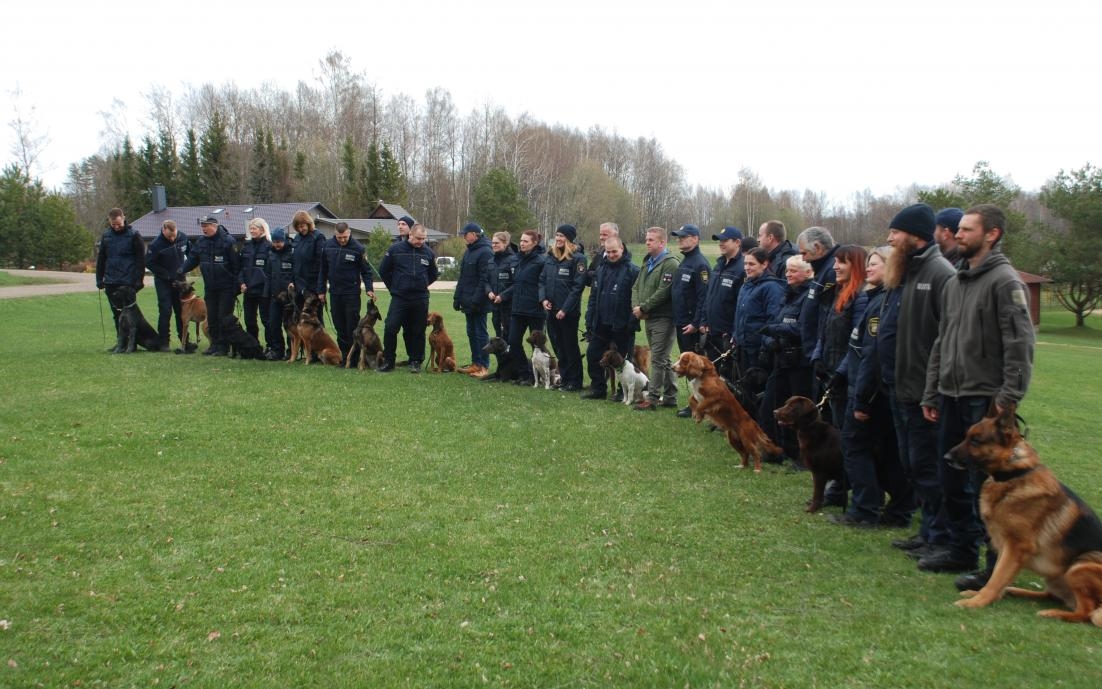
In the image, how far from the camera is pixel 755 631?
383 centimetres

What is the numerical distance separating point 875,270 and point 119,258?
41.1 ft

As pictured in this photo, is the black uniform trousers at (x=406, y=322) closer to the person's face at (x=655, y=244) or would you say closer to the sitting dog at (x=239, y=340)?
the sitting dog at (x=239, y=340)

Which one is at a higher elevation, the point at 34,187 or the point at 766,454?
the point at 34,187

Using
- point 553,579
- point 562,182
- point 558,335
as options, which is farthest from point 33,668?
point 562,182

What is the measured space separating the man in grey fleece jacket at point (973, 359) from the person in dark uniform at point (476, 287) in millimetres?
8112

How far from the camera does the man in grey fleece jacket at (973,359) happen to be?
14.0 ft

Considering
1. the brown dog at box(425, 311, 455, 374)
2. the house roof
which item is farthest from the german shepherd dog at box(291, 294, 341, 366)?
the house roof

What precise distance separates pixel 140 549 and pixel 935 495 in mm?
5135

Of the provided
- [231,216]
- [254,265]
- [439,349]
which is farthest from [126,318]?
[231,216]

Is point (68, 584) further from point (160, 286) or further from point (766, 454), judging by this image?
point (160, 286)

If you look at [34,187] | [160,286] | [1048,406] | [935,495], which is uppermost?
[34,187]

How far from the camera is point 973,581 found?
4418 millimetres

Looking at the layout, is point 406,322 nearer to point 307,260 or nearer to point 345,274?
point 345,274

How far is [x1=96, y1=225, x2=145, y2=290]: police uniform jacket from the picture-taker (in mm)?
13031
